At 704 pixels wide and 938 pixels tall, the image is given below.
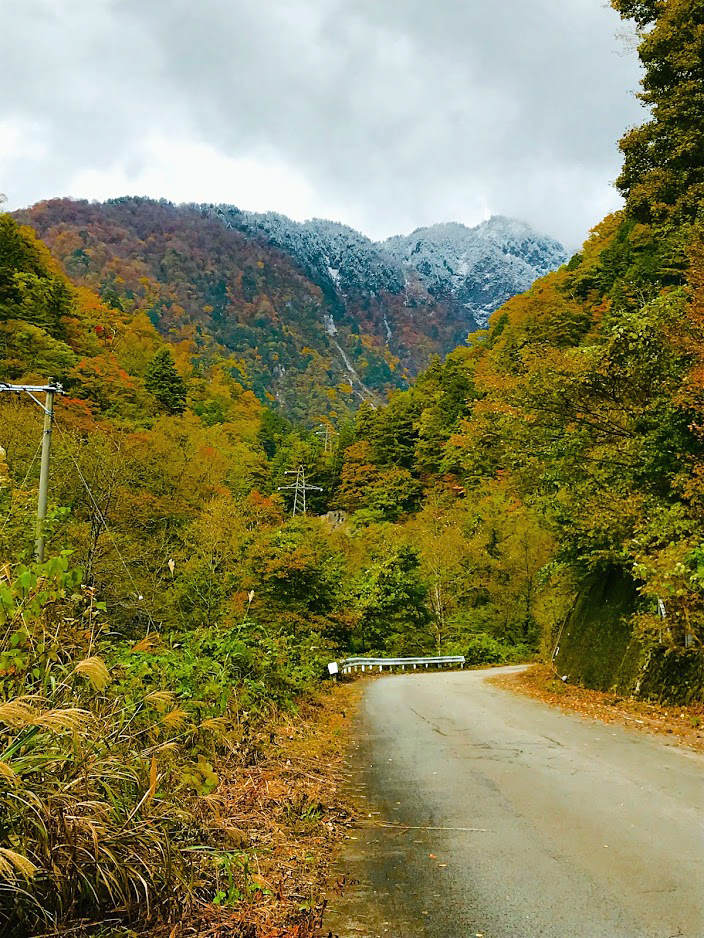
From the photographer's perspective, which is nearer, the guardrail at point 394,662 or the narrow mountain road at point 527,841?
the narrow mountain road at point 527,841

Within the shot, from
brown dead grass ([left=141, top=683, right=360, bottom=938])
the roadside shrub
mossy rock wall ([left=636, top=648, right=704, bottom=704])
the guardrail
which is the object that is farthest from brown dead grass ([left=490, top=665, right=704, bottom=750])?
the roadside shrub

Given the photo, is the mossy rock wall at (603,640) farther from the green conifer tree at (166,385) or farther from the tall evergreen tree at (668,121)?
the green conifer tree at (166,385)

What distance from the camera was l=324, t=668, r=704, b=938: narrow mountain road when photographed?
327cm

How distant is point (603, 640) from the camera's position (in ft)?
44.9

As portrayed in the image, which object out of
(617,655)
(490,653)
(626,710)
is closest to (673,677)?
(626,710)

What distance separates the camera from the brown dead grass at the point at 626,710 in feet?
28.8

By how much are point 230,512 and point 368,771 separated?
22074 millimetres

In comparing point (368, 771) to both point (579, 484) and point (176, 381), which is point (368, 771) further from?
point (176, 381)

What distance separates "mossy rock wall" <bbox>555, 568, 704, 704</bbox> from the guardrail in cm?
1069

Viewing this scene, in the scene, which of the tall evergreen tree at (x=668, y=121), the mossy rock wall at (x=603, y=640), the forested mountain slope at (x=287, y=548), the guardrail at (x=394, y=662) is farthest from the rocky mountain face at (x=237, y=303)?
the mossy rock wall at (x=603, y=640)

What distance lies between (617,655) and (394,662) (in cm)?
1679

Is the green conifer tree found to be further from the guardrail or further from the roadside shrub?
the roadside shrub

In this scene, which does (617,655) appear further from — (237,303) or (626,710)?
(237,303)

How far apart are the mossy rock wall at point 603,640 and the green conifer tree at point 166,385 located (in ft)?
120
